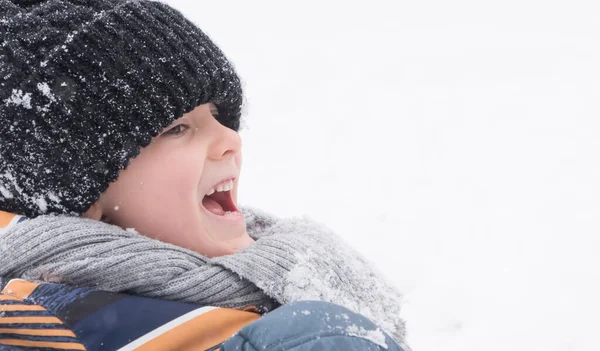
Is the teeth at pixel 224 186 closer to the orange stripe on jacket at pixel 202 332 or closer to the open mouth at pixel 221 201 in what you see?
the open mouth at pixel 221 201

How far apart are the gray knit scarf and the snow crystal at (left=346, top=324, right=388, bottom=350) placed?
0.18 meters

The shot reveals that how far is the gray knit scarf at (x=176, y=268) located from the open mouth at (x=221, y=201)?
16 centimetres

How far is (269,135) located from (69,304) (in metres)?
3.32

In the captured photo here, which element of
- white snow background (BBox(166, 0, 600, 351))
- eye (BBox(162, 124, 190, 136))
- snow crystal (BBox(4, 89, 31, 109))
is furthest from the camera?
white snow background (BBox(166, 0, 600, 351))

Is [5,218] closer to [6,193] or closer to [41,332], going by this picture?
[6,193]

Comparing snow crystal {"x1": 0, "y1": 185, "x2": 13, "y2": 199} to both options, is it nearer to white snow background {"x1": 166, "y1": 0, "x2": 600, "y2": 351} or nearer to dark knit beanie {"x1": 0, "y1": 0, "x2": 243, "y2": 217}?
dark knit beanie {"x1": 0, "y1": 0, "x2": 243, "y2": 217}

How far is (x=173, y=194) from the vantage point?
1152mm

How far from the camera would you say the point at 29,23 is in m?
1.11

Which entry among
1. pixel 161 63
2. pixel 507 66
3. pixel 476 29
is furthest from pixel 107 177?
pixel 476 29

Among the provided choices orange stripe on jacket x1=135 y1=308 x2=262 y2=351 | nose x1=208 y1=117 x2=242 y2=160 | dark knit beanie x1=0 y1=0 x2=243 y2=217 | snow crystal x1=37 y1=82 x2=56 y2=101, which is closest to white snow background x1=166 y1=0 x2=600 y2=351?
nose x1=208 y1=117 x2=242 y2=160

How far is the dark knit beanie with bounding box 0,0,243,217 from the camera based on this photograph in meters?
1.07

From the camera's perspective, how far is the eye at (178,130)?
1192 millimetres

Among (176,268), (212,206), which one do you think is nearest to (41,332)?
(176,268)

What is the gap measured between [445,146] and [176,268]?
3.00m
